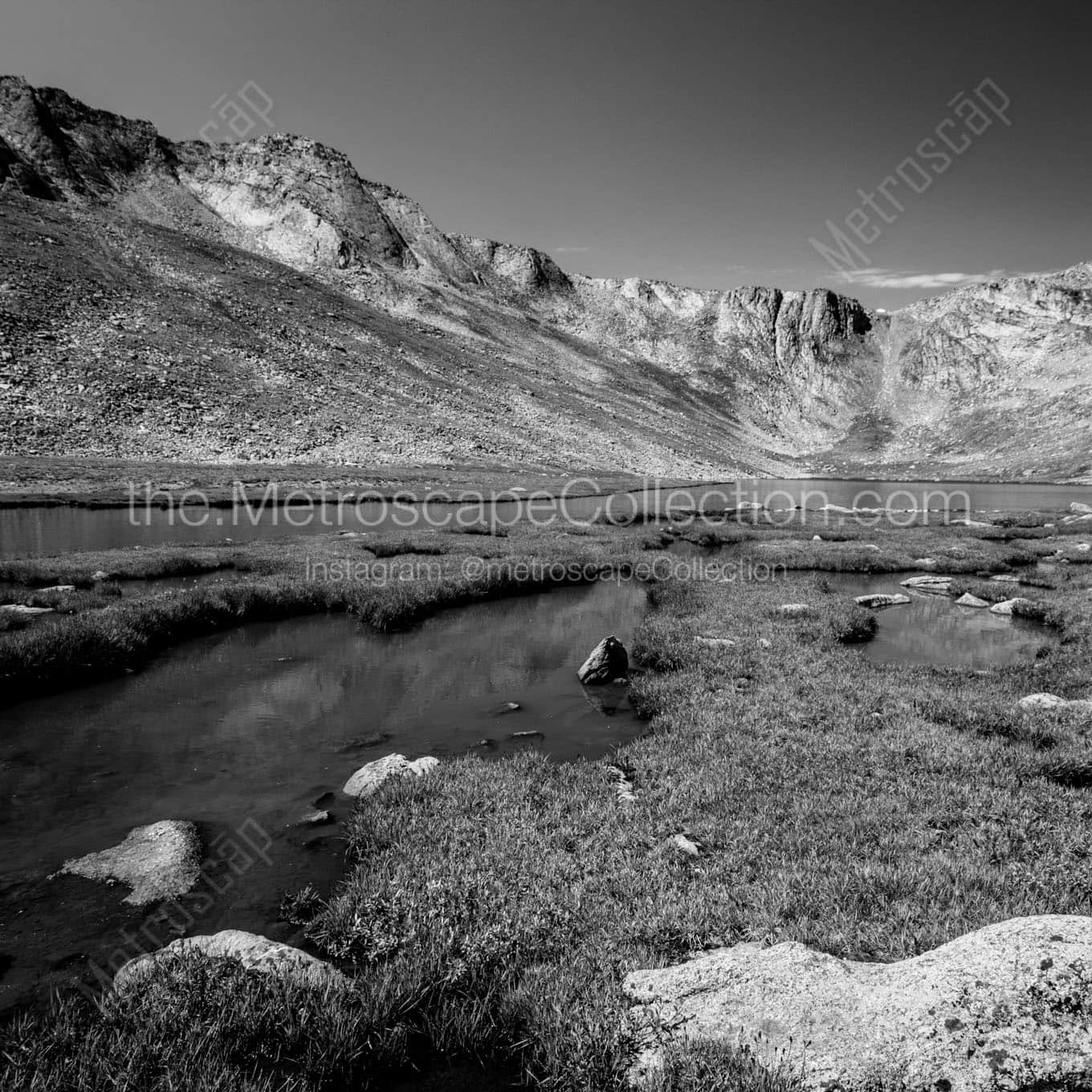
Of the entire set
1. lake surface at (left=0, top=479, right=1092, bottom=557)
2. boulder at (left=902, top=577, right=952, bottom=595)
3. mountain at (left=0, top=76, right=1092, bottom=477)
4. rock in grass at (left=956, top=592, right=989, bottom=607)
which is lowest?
rock in grass at (left=956, top=592, right=989, bottom=607)

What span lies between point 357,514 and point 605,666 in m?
37.8

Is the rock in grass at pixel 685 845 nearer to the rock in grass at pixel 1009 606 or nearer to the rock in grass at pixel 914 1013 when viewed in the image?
the rock in grass at pixel 914 1013

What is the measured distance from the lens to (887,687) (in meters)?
13.6

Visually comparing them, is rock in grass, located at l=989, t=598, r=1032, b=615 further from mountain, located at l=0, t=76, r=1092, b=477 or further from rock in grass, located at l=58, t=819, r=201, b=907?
mountain, located at l=0, t=76, r=1092, b=477

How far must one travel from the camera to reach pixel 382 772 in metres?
9.91

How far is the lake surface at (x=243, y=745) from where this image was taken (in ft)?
22.1

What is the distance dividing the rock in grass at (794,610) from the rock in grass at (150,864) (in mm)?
18039

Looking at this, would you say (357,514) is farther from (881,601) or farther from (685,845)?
(685,845)

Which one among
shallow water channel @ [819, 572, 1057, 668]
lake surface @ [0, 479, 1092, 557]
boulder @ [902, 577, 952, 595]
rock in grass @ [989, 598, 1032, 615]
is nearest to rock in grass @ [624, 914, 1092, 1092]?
shallow water channel @ [819, 572, 1057, 668]

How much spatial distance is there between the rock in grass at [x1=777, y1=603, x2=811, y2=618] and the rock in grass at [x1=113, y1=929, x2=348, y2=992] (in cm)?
1823

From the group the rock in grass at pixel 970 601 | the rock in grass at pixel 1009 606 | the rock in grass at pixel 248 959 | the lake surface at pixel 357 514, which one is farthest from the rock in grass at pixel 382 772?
the lake surface at pixel 357 514

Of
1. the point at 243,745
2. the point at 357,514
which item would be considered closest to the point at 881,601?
the point at 243,745

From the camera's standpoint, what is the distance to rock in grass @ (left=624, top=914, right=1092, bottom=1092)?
356 cm

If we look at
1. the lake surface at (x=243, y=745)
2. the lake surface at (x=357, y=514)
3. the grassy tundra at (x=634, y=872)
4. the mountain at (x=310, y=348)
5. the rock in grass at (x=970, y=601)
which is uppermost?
the mountain at (x=310, y=348)
